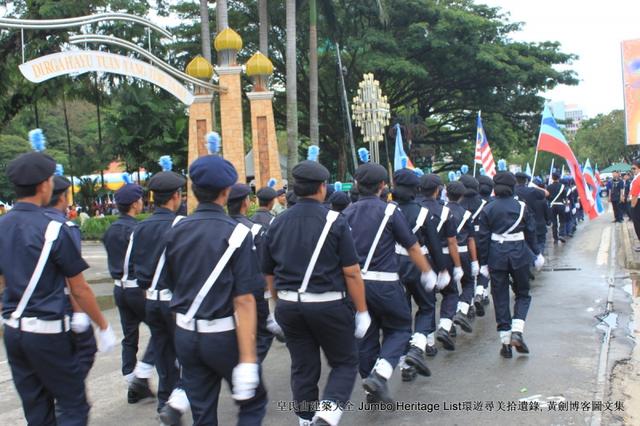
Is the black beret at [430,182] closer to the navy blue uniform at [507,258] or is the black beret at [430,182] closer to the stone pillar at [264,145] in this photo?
the navy blue uniform at [507,258]

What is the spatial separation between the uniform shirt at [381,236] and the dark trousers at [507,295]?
1.93m

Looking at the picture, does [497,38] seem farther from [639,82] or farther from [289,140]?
[639,82]

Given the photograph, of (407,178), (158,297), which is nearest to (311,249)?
(158,297)

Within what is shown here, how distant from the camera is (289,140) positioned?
828 inches

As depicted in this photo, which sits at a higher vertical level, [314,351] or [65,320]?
[65,320]

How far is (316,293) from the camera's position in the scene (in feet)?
14.1

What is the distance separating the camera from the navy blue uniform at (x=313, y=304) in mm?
4297

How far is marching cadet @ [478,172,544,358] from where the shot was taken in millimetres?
6582

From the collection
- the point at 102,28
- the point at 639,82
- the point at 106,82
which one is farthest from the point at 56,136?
the point at 639,82

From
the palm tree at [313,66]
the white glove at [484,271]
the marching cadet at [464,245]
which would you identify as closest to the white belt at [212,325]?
the marching cadet at [464,245]

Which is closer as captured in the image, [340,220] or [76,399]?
[76,399]

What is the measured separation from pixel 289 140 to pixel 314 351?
668 inches

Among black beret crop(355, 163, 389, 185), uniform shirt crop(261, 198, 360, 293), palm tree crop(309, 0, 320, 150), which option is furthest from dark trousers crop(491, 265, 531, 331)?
palm tree crop(309, 0, 320, 150)

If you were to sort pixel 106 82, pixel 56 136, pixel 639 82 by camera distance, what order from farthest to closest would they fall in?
pixel 56 136 → pixel 106 82 → pixel 639 82
